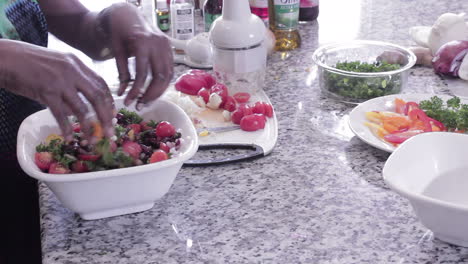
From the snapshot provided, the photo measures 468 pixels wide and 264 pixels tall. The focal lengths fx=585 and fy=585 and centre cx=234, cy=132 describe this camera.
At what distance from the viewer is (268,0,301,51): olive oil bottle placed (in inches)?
60.2

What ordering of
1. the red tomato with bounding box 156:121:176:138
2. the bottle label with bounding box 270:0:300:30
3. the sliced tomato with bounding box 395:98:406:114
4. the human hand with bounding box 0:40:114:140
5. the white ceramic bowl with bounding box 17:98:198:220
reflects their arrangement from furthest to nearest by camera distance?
1. the bottle label with bounding box 270:0:300:30
2. the sliced tomato with bounding box 395:98:406:114
3. the red tomato with bounding box 156:121:176:138
4. the white ceramic bowl with bounding box 17:98:198:220
5. the human hand with bounding box 0:40:114:140

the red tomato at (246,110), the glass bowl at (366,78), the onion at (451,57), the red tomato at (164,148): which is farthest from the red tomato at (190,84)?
the onion at (451,57)

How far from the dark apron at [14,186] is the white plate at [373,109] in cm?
65

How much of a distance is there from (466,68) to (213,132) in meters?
0.61

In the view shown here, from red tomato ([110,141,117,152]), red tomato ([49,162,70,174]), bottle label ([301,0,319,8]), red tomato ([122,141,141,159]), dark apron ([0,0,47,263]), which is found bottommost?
dark apron ([0,0,47,263])

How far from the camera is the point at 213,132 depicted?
45.4 inches

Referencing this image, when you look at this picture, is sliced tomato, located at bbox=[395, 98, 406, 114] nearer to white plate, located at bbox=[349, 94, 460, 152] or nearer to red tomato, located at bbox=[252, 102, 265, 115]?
white plate, located at bbox=[349, 94, 460, 152]

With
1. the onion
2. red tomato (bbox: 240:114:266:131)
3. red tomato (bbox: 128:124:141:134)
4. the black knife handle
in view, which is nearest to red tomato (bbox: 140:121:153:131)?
red tomato (bbox: 128:124:141:134)

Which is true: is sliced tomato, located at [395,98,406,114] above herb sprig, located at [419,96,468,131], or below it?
below

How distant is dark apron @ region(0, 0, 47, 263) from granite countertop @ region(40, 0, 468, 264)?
190mm

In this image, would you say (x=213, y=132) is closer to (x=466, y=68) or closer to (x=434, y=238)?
(x=434, y=238)

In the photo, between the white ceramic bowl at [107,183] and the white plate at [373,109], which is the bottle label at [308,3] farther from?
the white ceramic bowl at [107,183]

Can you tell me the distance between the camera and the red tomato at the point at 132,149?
87 cm

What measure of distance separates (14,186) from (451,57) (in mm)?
994
